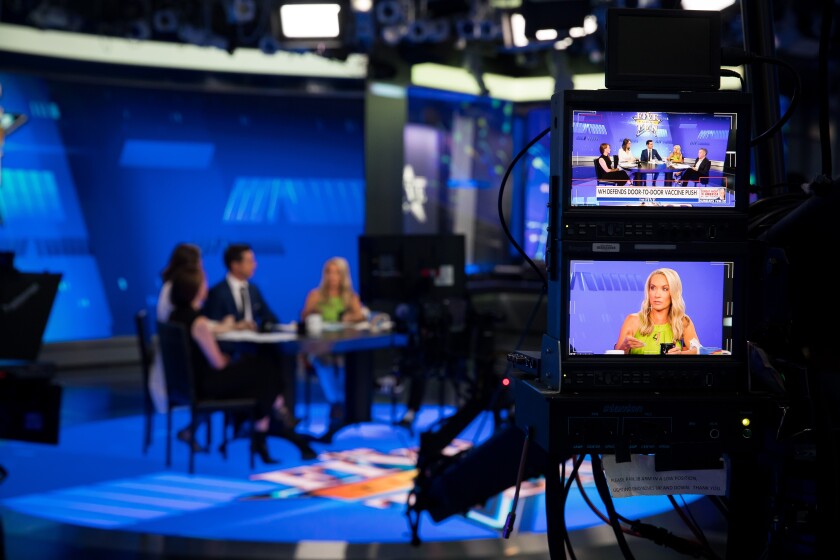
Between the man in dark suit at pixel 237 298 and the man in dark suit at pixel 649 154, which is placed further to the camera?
the man in dark suit at pixel 237 298

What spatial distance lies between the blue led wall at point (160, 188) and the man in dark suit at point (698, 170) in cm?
831

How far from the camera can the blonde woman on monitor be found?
1874 millimetres

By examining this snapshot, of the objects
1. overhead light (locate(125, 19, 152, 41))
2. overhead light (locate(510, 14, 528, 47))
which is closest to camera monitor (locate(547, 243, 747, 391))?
overhead light (locate(510, 14, 528, 47))

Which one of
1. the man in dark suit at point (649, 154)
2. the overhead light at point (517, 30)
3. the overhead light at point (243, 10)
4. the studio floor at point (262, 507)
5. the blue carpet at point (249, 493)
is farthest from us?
the overhead light at point (243, 10)

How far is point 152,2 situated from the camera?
28.5 ft

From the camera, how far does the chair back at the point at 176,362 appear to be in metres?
5.16

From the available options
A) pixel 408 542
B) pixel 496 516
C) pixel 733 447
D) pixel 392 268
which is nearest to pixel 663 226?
pixel 733 447

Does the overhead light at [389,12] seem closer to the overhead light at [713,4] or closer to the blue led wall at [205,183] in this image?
the blue led wall at [205,183]

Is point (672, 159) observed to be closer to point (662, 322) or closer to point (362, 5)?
point (662, 322)

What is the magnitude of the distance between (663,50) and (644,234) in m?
0.38

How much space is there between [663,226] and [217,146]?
8.93 m

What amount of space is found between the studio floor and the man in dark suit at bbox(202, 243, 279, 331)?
84cm

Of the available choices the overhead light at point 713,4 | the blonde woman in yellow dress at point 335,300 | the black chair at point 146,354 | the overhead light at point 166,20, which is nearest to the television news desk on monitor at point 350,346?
the blonde woman in yellow dress at point 335,300

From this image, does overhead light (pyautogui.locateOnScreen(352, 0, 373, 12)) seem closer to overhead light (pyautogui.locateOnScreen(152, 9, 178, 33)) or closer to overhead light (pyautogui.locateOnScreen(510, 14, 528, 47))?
overhead light (pyautogui.locateOnScreen(510, 14, 528, 47))
